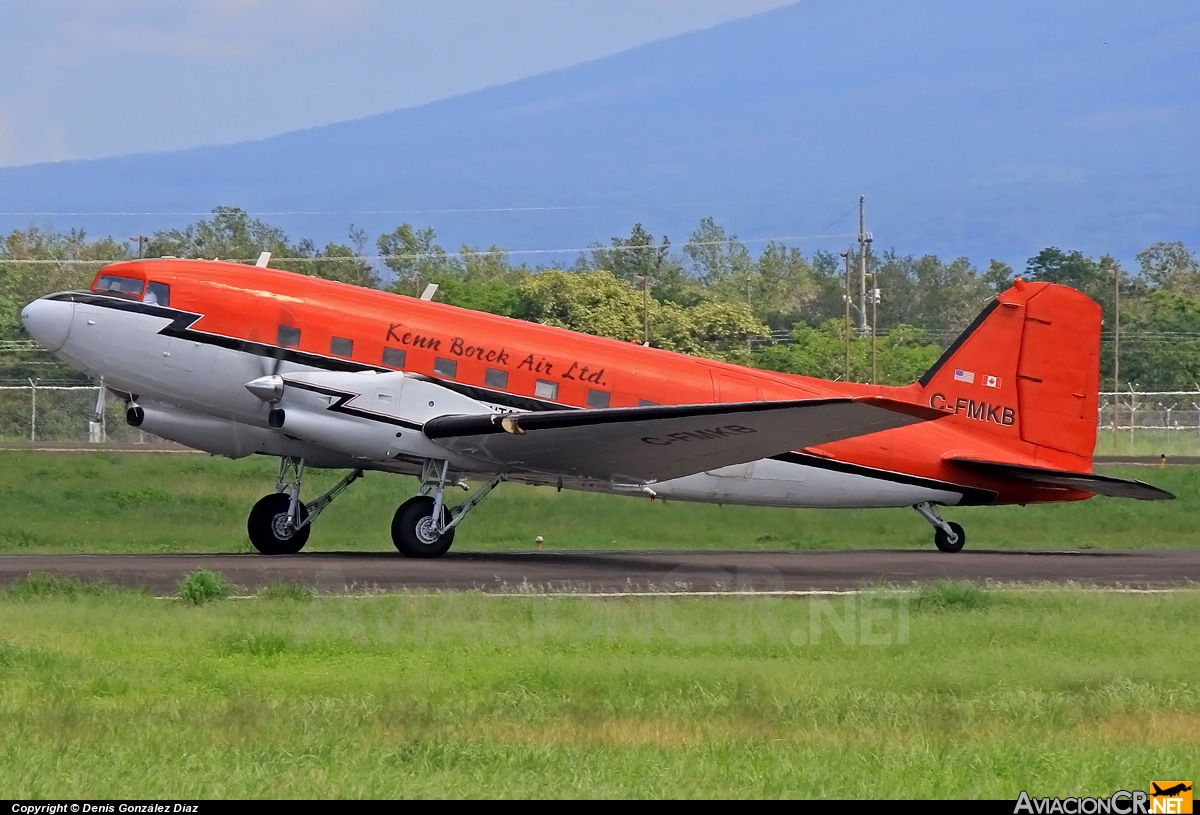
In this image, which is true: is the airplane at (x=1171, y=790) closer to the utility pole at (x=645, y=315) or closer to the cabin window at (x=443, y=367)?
the cabin window at (x=443, y=367)

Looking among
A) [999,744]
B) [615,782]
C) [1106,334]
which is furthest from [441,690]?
[1106,334]

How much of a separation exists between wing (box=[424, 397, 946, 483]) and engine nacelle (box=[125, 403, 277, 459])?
10.3 feet

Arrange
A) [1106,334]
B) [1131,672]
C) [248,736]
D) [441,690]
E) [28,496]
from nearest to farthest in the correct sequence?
[248,736] < [441,690] < [1131,672] < [28,496] < [1106,334]

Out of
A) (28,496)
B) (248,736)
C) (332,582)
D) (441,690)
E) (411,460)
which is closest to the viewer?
(248,736)

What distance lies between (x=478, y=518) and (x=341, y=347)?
987 cm

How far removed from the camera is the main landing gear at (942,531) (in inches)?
1093

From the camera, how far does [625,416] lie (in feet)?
73.2

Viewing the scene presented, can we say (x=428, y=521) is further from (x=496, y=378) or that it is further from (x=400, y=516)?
(x=496, y=378)

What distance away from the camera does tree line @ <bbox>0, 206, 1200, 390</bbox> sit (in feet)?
208

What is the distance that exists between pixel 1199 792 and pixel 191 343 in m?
17.8

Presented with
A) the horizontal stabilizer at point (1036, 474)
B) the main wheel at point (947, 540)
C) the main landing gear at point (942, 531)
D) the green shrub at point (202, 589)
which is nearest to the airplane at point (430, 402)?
the horizontal stabilizer at point (1036, 474)

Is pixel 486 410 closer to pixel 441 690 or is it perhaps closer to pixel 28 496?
pixel 441 690

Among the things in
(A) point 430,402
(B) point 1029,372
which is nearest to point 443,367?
(A) point 430,402

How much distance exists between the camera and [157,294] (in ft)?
77.4
